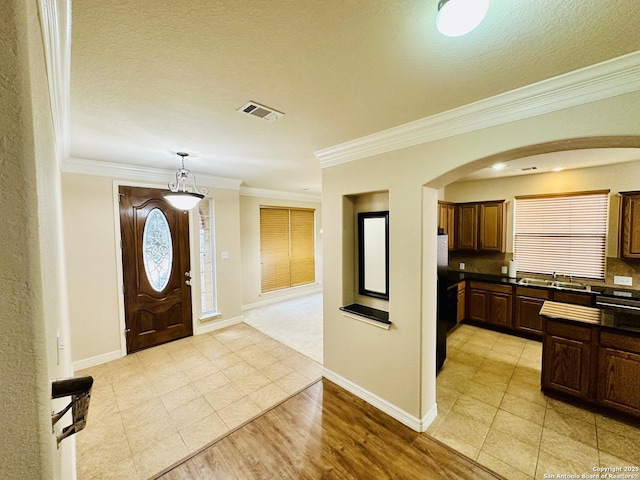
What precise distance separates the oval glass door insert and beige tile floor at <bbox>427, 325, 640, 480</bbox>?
12.9 feet

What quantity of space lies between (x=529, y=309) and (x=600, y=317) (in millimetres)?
1582

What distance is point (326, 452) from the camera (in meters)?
2.09

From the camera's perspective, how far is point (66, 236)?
3.25 m

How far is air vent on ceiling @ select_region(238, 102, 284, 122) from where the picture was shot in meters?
1.88

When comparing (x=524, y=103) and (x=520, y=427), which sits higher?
(x=524, y=103)

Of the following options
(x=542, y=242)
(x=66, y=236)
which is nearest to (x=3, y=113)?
(x=66, y=236)

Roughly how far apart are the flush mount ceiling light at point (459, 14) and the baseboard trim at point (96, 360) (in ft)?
15.7

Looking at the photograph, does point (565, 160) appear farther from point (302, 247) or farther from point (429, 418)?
point (302, 247)

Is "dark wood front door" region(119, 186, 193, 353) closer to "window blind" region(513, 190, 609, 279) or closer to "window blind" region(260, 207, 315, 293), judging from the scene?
"window blind" region(260, 207, 315, 293)

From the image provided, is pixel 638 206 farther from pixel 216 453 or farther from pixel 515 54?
pixel 216 453

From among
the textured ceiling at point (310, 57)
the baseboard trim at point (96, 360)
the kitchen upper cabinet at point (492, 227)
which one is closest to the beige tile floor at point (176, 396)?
the baseboard trim at point (96, 360)

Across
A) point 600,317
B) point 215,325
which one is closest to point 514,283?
point 600,317

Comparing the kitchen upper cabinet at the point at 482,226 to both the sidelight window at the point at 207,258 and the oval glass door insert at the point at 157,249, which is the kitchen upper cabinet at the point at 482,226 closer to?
the sidelight window at the point at 207,258

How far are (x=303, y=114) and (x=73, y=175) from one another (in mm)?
3234
